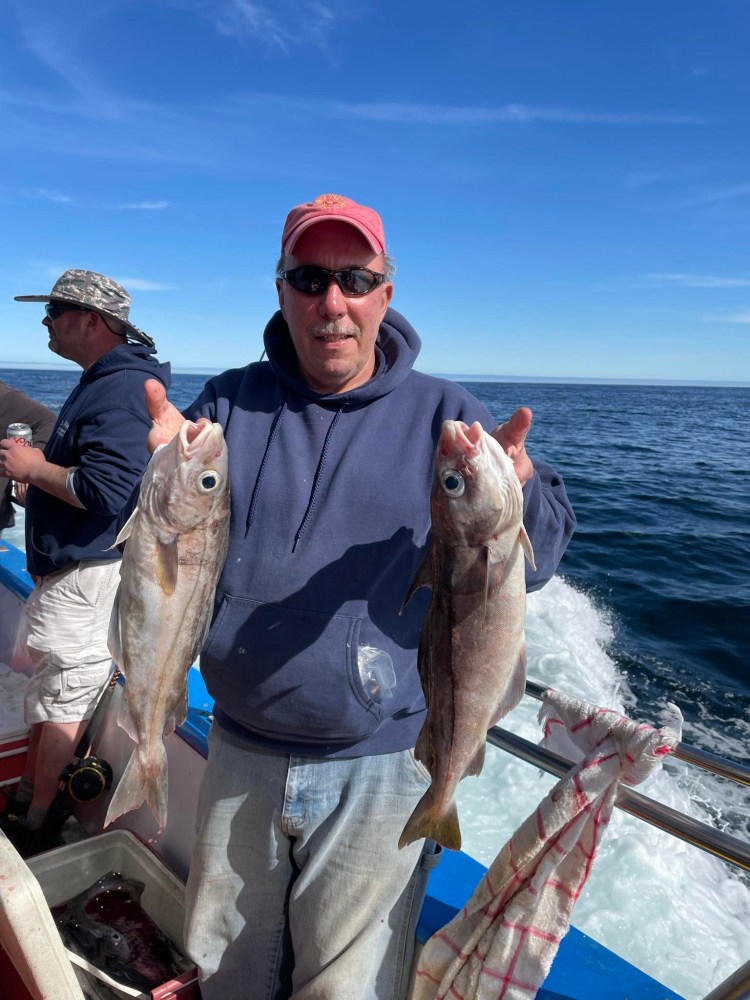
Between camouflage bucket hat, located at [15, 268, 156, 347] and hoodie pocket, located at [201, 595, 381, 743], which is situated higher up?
camouflage bucket hat, located at [15, 268, 156, 347]

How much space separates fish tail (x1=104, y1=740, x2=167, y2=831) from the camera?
236 centimetres

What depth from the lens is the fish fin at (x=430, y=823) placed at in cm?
219

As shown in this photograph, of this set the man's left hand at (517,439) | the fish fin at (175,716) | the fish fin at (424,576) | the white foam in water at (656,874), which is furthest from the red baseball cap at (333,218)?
the white foam in water at (656,874)

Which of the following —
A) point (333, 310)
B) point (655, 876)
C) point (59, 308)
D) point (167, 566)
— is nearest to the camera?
point (167, 566)

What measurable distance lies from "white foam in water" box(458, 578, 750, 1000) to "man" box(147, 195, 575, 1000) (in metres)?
0.88

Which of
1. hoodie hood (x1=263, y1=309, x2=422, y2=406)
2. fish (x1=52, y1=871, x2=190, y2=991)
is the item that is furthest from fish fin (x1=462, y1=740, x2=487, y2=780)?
fish (x1=52, y1=871, x2=190, y2=991)

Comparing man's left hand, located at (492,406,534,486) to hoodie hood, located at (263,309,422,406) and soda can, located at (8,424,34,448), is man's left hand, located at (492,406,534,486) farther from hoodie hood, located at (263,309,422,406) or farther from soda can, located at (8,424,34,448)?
soda can, located at (8,424,34,448)

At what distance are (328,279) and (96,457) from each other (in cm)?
182

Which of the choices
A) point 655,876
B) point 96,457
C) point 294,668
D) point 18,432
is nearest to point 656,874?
point 655,876

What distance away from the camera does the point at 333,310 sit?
2.29 metres

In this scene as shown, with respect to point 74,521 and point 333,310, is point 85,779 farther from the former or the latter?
point 333,310

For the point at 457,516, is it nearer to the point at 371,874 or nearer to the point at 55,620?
the point at 371,874

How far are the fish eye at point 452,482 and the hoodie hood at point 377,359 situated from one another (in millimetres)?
569

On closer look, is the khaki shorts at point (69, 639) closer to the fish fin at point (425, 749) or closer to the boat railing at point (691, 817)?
the fish fin at point (425, 749)
